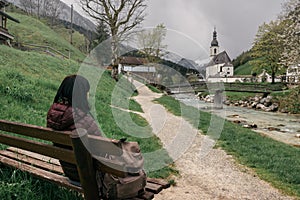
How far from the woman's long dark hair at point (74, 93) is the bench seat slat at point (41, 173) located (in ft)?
2.32

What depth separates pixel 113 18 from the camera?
24922mm

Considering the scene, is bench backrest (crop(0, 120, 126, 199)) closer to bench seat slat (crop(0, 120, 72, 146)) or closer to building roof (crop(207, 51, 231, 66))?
bench seat slat (crop(0, 120, 72, 146))

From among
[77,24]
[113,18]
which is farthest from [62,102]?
[77,24]

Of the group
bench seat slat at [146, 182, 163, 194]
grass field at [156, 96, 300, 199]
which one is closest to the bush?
grass field at [156, 96, 300, 199]

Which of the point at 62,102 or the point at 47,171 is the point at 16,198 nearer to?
the point at 47,171

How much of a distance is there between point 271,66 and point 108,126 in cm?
3783

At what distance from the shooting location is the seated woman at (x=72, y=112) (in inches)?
96.3

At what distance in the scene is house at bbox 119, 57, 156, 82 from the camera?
31.0 m

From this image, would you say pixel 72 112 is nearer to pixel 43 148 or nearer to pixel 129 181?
pixel 43 148

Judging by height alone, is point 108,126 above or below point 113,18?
below

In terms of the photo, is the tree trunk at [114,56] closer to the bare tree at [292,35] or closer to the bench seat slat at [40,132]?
the bare tree at [292,35]

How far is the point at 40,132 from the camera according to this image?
2.26m

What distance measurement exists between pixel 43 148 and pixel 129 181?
2.59 feet

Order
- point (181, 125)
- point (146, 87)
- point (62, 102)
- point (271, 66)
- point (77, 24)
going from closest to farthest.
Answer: point (62, 102) < point (181, 125) < point (146, 87) < point (271, 66) < point (77, 24)
